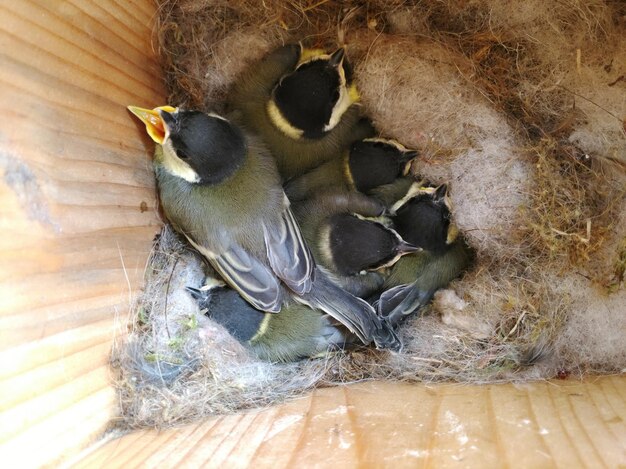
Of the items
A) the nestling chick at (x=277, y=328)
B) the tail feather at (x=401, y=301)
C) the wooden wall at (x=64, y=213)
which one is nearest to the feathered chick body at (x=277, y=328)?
the nestling chick at (x=277, y=328)

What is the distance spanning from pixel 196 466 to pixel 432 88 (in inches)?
45.8

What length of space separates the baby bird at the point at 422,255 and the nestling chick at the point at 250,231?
0.40 ft

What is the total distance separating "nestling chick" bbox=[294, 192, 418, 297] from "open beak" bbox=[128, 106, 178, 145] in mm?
472

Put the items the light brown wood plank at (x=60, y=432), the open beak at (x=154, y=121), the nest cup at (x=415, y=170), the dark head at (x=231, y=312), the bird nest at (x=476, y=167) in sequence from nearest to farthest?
the light brown wood plank at (x=60, y=432) < the nest cup at (x=415, y=170) < the open beak at (x=154, y=121) < the bird nest at (x=476, y=167) < the dark head at (x=231, y=312)

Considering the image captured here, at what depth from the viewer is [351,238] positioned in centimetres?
156

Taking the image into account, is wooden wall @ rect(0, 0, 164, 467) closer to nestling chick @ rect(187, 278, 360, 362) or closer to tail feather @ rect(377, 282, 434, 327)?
nestling chick @ rect(187, 278, 360, 362)

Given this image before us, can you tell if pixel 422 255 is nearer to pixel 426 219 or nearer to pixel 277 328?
pixel 426 219

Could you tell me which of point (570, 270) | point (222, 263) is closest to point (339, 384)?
point (222, 263)

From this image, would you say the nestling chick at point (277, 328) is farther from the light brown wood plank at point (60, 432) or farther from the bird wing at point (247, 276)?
the light brown wood plank at point (60, 432)

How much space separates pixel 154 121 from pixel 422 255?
814 millimetres

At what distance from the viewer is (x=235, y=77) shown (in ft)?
5.51

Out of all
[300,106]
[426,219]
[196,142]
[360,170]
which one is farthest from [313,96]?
[426,219]

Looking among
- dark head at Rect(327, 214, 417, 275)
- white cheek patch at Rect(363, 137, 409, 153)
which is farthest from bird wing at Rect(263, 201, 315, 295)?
white cheek patch at Rect(363, 137, 409, 153)

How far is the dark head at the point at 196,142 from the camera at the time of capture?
134 cm
